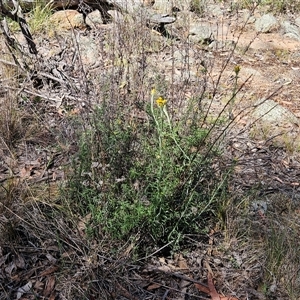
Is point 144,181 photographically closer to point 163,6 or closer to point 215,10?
point 163,6

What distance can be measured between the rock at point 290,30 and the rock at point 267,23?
0.39ft

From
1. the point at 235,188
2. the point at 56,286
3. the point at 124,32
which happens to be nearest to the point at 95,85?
the point at 124,32

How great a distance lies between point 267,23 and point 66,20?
2751 millimetres

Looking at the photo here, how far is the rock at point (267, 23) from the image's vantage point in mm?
5913

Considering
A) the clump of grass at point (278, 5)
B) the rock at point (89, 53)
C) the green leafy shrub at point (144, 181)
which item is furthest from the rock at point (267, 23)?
the green leafy shrub at point (144, 181)

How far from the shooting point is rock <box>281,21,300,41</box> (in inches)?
229

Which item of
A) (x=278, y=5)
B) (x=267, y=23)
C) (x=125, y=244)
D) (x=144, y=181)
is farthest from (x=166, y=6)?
(x=125, y=244)

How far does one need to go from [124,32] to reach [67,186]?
4.31ft

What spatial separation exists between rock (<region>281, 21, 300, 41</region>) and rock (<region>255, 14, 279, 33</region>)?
0.12m

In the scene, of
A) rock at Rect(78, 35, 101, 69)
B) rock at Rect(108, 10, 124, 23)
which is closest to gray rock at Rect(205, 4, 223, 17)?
rock at Rect(108, 10, 124, 23)

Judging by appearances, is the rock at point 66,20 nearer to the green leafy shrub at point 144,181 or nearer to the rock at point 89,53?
the rock at point 89,53

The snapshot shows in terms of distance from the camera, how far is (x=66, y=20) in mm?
5160

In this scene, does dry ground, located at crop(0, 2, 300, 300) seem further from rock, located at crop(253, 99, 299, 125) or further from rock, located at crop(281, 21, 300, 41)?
rock, located at crop(281, 21, 300, 41)

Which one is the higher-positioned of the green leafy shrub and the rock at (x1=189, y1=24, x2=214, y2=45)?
the green leafy shrub
